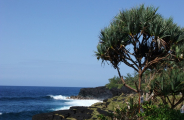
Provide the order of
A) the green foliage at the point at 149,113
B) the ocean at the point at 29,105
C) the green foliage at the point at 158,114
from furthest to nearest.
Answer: the ocean at the point at 29,105 → the green foliage at the point at 149,113 → the green foliage at the point at 158,114

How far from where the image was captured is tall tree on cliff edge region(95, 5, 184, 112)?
9867 mm

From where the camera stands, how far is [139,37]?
10.5 m

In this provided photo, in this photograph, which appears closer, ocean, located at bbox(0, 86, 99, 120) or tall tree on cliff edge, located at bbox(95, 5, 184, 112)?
tall tree on cliff edge, located at bbox(95, 5, 184, 112)

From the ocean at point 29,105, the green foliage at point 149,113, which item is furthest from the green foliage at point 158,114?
the ocean at point 29,105

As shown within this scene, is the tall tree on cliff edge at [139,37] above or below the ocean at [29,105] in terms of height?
above

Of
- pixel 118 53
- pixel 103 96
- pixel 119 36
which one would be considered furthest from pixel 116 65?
pixel 103 96

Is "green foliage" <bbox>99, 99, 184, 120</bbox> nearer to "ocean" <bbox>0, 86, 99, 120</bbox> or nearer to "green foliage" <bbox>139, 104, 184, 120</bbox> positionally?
"green foliage" <bbox>139, 104, 184, 120</bbox>

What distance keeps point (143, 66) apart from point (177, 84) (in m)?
1.75

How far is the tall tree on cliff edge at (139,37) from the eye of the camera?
32.4 ft

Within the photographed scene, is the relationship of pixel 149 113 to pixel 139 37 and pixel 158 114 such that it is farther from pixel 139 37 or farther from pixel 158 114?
pixel 139 37

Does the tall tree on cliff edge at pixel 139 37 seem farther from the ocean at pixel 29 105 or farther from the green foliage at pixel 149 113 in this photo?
the ocean at pixel 29 105

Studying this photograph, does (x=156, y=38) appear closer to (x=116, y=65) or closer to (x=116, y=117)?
(x=116, y=65)

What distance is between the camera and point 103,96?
57281mm

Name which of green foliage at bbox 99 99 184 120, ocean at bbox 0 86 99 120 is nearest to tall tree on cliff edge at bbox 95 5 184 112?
green foliage at bbox 99 99 184 120
